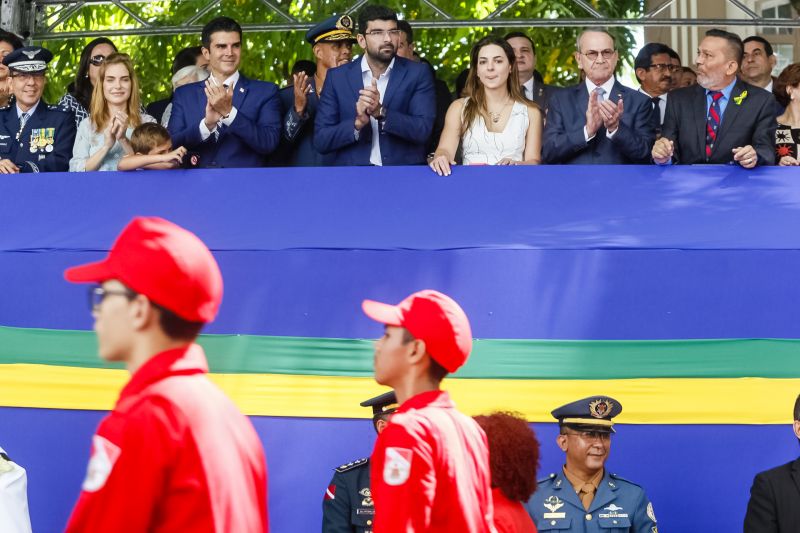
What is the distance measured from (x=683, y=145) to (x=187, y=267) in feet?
14.6

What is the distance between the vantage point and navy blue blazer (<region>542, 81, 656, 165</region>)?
6480 millimetres

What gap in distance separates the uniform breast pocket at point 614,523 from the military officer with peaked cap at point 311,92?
2590 millimetres

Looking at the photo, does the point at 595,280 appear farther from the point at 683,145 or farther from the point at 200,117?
→ the point at 200,117

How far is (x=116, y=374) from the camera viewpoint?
20.0ft

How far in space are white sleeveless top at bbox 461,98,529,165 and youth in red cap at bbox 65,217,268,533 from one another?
4.14 m

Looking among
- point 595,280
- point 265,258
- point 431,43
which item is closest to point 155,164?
point 265,258

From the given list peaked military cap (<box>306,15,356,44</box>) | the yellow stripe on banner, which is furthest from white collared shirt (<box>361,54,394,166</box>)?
the yellow stripe on banner

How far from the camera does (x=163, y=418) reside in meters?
2.44

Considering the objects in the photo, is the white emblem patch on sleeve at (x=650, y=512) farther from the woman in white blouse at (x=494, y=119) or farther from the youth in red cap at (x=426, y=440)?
the youth in red cap at (x=426, y=440)

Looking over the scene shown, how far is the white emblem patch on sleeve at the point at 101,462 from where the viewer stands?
2.40 m

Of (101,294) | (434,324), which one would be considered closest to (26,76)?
(434,324)

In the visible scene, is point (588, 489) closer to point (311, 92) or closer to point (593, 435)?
point (593, 435)

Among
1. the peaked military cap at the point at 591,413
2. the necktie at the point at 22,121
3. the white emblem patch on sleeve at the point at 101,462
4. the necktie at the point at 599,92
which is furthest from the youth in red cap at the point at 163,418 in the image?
the necktie at the point at 22,121

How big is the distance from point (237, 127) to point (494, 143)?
1.28 m
